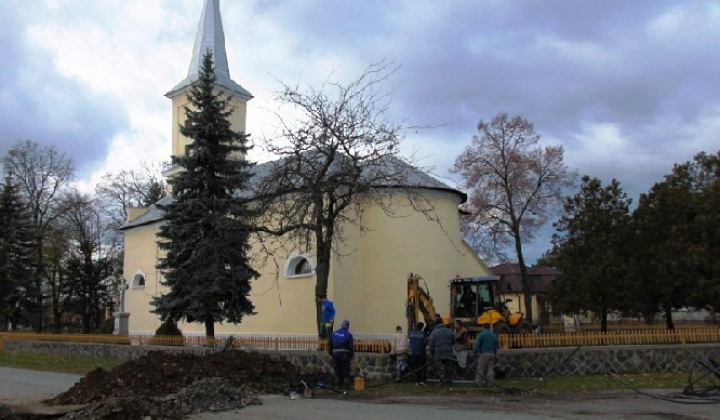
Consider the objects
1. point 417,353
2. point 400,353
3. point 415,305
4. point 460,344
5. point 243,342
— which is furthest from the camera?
point 243,342

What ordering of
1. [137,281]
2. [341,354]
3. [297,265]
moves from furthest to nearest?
[137,281], [297,265], [341,354]

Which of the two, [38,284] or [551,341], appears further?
[38,284]

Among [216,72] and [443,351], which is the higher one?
[216,72]

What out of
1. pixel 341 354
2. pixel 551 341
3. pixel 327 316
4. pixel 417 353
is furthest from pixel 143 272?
pixel 551 341

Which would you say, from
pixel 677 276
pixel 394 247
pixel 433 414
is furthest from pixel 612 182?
pixel 433 414

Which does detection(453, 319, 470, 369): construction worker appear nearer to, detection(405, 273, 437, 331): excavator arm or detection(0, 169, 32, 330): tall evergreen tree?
detection(405, 273, 437, 331): excavator arm

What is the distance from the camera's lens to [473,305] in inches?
671

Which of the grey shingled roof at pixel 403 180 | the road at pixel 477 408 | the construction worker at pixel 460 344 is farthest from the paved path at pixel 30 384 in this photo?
the construction worker at pixel 460 344

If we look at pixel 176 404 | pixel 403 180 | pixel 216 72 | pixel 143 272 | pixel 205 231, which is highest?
pixel 216 72

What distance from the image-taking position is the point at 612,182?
27.4m

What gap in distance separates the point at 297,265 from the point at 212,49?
1657 cm

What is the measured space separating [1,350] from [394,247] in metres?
18.1

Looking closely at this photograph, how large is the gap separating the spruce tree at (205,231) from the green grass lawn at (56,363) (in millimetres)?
3180

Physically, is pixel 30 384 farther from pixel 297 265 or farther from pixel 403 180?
pixel 297 265
